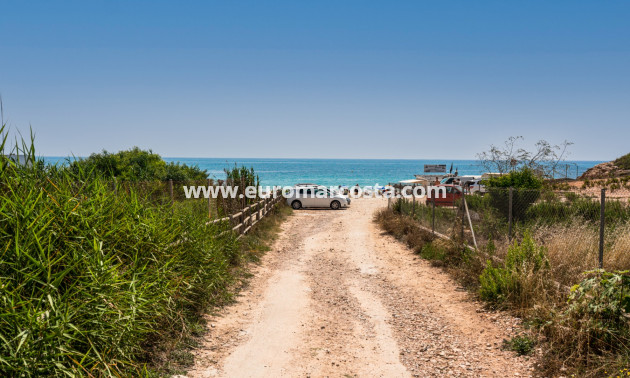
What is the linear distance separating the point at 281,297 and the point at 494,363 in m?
4.52

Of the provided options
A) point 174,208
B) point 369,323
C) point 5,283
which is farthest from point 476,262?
point 5,283

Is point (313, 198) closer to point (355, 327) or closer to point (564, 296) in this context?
point (355, 327)

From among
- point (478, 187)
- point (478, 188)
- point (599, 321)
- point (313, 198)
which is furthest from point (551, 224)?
point (478, 187)

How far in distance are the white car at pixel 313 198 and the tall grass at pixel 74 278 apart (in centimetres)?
2415

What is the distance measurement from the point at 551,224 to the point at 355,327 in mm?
5961

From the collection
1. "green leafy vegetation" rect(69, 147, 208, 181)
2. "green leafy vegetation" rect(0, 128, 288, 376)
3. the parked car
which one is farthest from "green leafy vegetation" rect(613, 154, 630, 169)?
"green leafy vegetation" rect(0, 128, 288, 376)

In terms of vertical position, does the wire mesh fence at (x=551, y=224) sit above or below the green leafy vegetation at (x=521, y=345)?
above

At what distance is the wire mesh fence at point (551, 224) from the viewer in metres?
6.80

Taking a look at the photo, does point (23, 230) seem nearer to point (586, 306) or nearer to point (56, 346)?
point (56, 346)

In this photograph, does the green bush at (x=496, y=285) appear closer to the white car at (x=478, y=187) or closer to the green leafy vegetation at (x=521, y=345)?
the green leafy vegetation at (x=521, y=345)

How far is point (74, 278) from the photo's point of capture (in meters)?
4.28

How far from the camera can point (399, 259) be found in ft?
42.9

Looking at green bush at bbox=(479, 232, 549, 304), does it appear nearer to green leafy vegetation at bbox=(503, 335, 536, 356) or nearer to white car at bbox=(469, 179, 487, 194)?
green leafy vegetation at bbox=(503, 335, 536, 356)

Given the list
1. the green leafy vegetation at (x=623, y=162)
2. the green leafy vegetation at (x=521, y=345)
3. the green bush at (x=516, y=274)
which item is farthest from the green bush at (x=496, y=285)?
the green leafy vegetation at (x=623, y=162)
